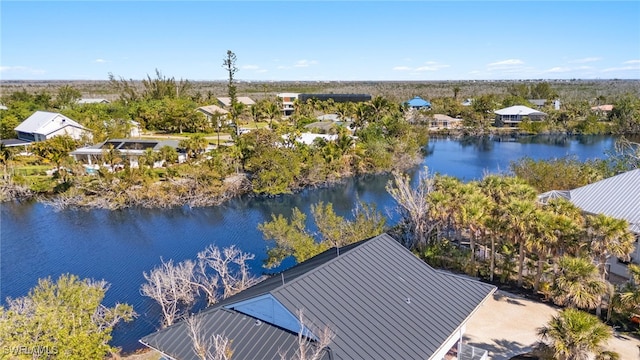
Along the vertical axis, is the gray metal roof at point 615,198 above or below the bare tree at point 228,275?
above

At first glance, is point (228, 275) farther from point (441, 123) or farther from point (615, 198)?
point (441, 123)

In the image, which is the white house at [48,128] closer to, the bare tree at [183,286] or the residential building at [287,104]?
the bare tree at [183,286]

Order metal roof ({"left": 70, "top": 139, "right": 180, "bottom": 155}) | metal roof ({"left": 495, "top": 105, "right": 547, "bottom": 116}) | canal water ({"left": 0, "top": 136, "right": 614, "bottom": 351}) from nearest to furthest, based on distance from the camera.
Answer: canal water ({"left": 0, "top": 136, "right": 614, "bottom": 351}) → metal roof ({"left": 70, "top": 139, "right": 180, "bottom": 155}) → metal roof ({"left": 495, "top": 105, "right": 547, "bottom": 116})

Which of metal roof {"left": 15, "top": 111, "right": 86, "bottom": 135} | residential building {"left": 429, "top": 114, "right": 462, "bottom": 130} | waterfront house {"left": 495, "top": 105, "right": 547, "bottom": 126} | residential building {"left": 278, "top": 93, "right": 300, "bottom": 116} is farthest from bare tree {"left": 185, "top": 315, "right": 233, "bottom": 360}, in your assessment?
residential building {"left": 278, "top": 93, "right": 300, "bottom": 116}

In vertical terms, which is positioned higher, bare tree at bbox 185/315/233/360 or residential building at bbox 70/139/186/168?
bare tree at bbox 185/315/233/360

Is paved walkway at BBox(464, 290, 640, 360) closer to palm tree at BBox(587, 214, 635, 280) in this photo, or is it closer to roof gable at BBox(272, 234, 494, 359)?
palm tree at BBox(587, 214, 635, 280)

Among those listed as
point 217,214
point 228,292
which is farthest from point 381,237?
point 217,214

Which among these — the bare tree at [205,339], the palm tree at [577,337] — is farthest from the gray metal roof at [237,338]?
the palm tree at [577,337]
